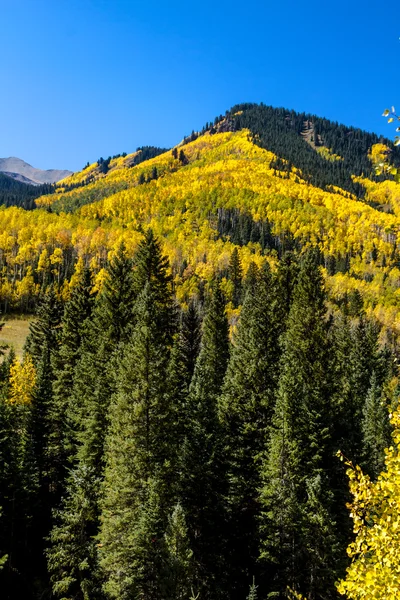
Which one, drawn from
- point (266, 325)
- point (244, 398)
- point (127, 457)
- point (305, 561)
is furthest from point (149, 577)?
point (266, 325)

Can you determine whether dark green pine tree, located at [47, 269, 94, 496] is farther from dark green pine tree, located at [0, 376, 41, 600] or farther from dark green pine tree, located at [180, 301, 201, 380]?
dark green pine tree, located at [180, 301, 201, 380]

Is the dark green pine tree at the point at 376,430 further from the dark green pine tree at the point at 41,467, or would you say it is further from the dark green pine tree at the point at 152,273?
the dark green pine tree at the point at 41,467

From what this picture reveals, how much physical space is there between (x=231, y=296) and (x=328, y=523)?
373 ft

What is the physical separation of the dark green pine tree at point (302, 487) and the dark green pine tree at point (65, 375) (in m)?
17.8

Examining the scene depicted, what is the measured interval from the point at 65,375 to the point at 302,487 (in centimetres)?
2245

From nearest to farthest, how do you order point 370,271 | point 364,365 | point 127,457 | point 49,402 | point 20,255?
point 127,457
point 49,402
point 364,365
point 20,255
point 370,271

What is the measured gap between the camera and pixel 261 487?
91.7ft

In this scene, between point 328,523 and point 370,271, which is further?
point 370,271

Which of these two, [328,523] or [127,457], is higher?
[127,457]

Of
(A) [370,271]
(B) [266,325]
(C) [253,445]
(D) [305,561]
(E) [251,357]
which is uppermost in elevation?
(A) [370,271]

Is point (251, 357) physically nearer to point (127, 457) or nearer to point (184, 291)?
point (127, 457)

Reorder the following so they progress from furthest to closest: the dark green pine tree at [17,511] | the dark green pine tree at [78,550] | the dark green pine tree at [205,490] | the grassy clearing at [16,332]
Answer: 1. the grassy clearing at [16,332]
2. the dark green pine tree at [17,511]
3. the dark green pine tree at [205,490]
4. the dark green pine tree at [78,550]

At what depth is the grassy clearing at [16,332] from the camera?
284 ft

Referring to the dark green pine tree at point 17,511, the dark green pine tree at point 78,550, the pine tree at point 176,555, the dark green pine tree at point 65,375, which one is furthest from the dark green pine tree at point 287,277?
the dark green pine tree at point 17,511
